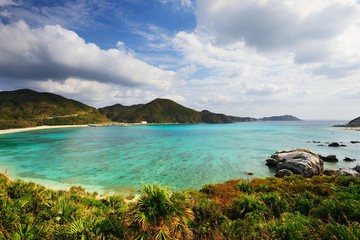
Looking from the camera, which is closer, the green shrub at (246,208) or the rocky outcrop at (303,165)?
the green shrub at (246,208)

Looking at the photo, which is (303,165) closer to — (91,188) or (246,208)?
(246,208)

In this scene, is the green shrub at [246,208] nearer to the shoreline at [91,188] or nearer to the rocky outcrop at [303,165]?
the shoreline at [91,188]

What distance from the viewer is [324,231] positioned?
264 inches

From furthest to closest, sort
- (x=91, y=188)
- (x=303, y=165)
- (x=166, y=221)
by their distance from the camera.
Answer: (x=303, y=165), (x=91, y=188), (x=166, y=221)

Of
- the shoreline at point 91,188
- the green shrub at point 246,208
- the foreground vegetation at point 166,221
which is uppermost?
the foreground vegetation at point 166,221

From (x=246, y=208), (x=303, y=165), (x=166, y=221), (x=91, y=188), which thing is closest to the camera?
(x=166, y=221)

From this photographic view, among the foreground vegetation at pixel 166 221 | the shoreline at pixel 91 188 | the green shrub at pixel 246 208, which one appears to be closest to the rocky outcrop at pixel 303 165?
the foreground vegetation at pixel 166 221

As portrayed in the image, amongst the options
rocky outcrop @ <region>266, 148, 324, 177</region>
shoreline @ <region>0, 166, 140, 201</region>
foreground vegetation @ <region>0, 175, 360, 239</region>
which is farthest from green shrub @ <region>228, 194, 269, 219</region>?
rocky outcrop @ <region>266, 148, 324, 177</region>

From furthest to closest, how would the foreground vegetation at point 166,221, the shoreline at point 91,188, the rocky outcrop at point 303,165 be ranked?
the rocky outcrop at point 303,165, the shoreline at point 91,188, the foreground vegetation at point 166,221

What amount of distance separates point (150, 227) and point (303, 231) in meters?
5.40

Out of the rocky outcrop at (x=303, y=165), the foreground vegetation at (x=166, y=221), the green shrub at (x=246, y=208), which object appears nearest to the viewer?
the foreground vegetation at (x=166, y=221)

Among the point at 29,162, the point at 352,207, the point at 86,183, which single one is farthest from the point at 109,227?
the point at 29,162

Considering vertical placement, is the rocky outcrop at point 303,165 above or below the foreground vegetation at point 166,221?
below

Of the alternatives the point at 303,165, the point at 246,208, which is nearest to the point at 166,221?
the point at 246,208
